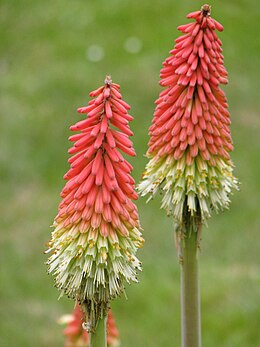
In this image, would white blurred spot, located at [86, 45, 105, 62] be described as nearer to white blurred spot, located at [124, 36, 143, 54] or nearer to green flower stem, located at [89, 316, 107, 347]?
white blurred spot, located at [124, 36, 143, 54]

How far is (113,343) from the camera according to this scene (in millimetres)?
7520

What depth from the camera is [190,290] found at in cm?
567

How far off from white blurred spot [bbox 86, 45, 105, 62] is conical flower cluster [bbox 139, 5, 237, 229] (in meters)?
16.3

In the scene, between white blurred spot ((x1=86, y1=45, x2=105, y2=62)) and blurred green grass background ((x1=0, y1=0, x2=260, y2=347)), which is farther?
white blurred spot ((x1=86, y1=45, x2=105, y2=62))

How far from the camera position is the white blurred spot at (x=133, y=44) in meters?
22.0

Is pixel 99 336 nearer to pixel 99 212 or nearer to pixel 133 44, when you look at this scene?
pixel 99 212

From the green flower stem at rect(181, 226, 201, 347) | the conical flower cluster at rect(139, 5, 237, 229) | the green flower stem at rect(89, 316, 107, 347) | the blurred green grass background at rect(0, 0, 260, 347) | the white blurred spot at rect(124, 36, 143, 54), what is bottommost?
the green flower stem at rect(89, 316, 107, 347)

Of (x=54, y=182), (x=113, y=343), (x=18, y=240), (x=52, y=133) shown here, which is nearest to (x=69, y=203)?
(x=113, y=343)

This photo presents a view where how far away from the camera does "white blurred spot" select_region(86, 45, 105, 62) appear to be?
2181 cm

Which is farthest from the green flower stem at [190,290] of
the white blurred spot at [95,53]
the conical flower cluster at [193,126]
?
the white blurred spot at [95,53]

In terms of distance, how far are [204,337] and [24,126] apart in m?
8.77

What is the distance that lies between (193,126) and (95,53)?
55.2 ft

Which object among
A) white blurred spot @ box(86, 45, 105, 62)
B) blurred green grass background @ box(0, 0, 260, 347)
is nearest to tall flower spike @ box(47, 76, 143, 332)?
blurred green grass background @ box(0, 0, 260, 347)

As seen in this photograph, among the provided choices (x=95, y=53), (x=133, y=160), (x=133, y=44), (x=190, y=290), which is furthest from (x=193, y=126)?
(x=133, y=44)
